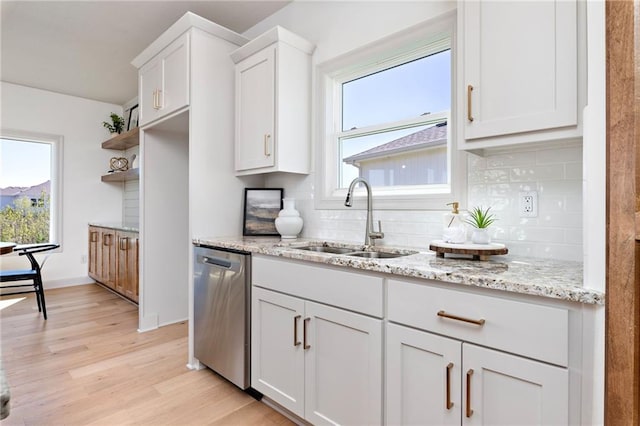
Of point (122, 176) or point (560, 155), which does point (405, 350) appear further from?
point (122, 176)

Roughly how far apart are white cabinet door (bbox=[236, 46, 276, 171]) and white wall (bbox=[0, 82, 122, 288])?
145 inches

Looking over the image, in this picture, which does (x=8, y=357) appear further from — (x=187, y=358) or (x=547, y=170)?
(x=547, y=170)

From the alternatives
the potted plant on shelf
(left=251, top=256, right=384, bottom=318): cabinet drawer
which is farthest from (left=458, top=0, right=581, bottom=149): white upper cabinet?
the potted plant on shelf

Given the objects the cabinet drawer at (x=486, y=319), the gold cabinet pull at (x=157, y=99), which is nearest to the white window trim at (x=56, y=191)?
Result: the gold cabinet pull at (x=157, y=99)

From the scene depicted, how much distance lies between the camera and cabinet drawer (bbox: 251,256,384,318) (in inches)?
55.5

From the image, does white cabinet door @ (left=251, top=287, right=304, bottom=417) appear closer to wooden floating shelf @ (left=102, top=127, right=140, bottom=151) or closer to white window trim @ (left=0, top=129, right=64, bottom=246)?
wooden floating shelf @ (left=102, top=127, right=140, bottom=151)

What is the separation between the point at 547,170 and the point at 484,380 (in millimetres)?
962

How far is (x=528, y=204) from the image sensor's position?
156 cm

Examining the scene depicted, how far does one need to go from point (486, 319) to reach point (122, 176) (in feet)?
16.0

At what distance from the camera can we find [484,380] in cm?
112

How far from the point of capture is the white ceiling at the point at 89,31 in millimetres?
2729

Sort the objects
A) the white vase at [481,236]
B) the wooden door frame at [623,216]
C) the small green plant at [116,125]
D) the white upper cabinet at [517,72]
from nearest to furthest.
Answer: the wooden door frame at [623,216]
the white upper cabinet at [517,72]
the white vase at [481,236]
the small green plant at [116,125]

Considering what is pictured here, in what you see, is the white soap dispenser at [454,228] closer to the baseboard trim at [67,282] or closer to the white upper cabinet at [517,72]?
the white upper cabinet at [517,72]

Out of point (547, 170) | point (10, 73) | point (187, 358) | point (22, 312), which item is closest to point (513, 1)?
point (547, 170)
